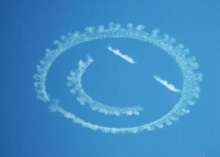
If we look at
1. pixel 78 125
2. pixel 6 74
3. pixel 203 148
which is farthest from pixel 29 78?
pixel 203 148

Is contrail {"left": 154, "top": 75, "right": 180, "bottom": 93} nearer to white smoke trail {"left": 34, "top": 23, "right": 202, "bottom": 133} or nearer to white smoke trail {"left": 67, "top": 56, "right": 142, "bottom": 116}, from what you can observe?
white smoke trail {"left": 34, "top": 23, "right": 202, "bottom": 133}

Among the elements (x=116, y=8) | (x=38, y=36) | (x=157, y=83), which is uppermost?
(x=116, y=8)

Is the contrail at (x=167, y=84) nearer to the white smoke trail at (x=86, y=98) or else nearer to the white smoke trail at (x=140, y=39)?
the white smoke trail at (x=140, y=39)

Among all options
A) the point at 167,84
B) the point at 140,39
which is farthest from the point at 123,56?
the point at 167,84

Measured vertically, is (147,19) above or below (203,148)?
above

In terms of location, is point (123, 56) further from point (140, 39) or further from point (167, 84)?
point (167, 84)

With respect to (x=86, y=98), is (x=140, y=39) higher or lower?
higher

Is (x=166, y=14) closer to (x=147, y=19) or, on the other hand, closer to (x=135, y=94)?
(x=147, y=19)


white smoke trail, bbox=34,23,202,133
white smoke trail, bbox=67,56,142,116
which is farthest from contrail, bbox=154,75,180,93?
white smoke trail, bbox=67,56,142,116
